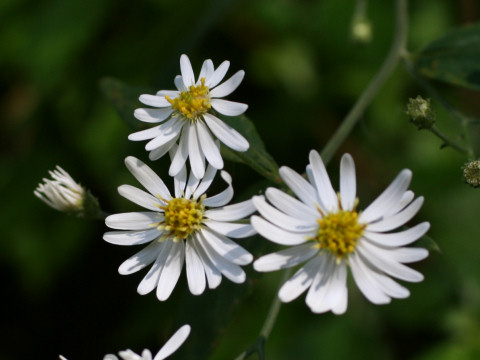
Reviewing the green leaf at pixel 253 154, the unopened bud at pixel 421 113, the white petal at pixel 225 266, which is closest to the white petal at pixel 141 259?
the white petal at pixel 225 266

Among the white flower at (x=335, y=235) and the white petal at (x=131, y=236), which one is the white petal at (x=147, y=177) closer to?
the white petal at (x=131, y=236)

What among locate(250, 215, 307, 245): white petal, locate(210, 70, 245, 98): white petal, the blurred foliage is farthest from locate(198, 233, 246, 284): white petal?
the blurred foliage

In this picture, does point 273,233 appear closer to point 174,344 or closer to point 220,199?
point 220,199

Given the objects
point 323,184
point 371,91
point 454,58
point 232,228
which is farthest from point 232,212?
point 454,58

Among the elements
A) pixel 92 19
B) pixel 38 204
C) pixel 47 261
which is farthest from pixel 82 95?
pixel 47 261

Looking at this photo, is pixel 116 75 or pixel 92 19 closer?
pixel 92 19

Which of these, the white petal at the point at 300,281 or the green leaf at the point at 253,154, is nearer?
the white petal at the point at 300,281

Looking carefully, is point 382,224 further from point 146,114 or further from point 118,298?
point 118,298
